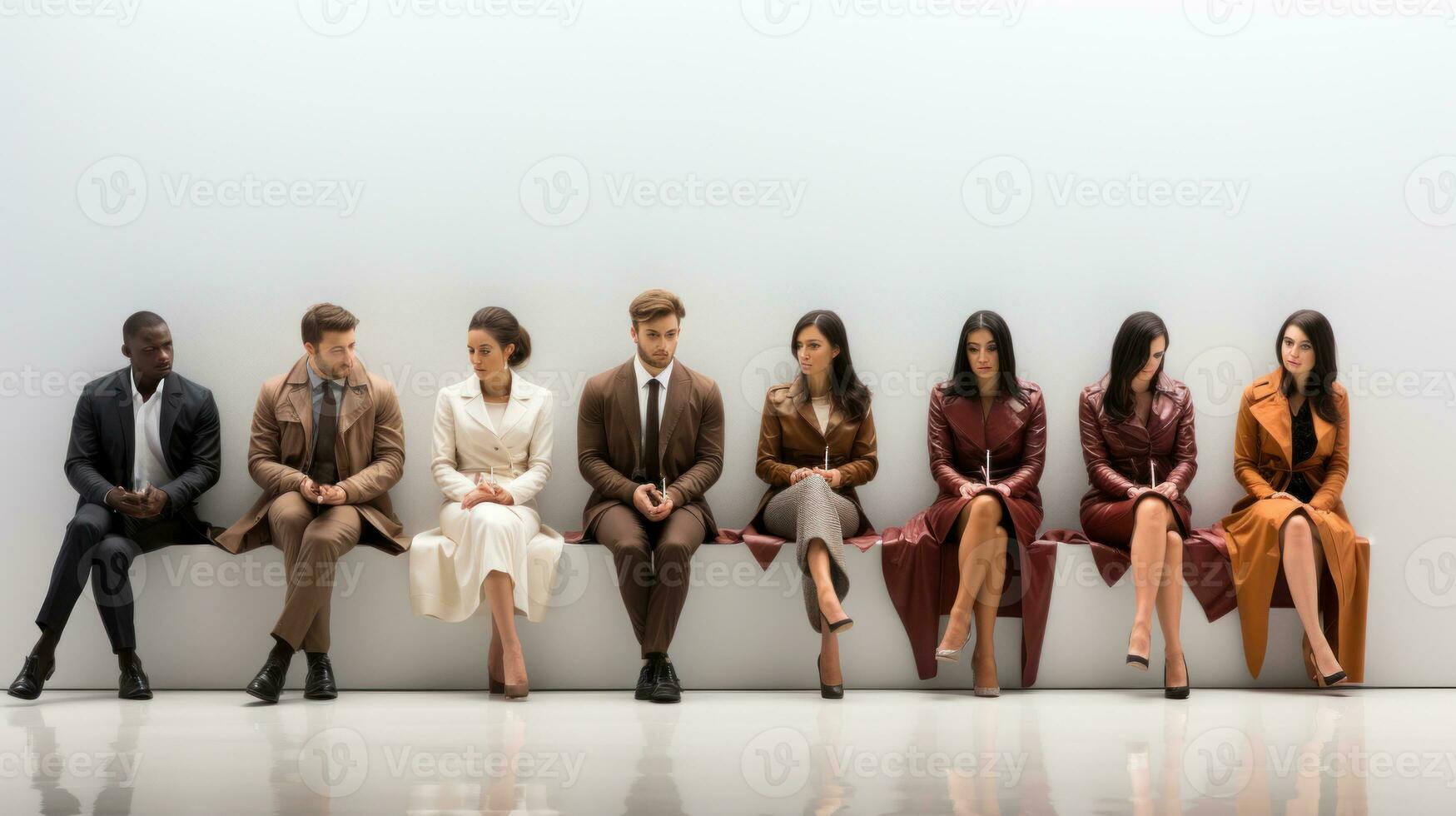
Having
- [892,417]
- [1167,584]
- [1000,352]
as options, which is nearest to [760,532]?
[892,417]

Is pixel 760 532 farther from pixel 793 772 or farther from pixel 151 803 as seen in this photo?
pixel 151 803

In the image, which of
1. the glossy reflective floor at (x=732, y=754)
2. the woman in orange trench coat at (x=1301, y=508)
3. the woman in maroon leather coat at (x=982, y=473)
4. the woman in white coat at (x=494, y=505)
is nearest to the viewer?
the glossy reflective floor at (x=732, y=754)

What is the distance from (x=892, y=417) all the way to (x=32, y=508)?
4.32 m

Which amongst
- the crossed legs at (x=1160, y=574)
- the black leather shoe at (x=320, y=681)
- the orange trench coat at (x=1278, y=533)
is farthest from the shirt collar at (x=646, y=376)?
the orange trench coat at (x=1278, y=533)

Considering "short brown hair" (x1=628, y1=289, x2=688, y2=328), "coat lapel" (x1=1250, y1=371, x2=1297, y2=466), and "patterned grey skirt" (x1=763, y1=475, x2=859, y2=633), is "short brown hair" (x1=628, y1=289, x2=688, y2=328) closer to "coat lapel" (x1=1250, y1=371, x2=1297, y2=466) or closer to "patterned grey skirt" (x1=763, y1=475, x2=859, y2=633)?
"patterned grey skirt" (x1=763, y1=475, x2=859, y2=633)

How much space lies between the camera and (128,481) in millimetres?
5363

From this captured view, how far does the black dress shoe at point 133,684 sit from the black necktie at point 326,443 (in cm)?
110

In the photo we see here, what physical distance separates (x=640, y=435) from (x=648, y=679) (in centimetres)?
113

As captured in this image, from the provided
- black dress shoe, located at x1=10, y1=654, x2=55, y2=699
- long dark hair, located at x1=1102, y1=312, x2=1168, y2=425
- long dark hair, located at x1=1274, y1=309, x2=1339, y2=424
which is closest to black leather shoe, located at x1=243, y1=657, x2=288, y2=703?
black dress shoe, located at x1=10, y1=654, x2=55, y2=699

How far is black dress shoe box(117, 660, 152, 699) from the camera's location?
16.4 feet

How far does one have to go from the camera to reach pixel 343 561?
5211 mm

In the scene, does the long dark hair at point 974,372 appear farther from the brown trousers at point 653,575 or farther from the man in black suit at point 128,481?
the man in black suit at point 128,481

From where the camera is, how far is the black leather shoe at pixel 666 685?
15.9 feet

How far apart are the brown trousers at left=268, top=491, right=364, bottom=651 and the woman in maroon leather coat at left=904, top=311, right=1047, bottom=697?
2.57 meters
